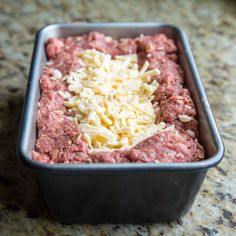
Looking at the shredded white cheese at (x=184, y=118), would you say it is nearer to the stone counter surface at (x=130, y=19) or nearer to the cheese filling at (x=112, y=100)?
the cheese filling at (x=112, y=100)

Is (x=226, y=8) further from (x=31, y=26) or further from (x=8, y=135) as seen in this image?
(x=8, y=135)

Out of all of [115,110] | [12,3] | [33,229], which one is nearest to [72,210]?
[33,229]

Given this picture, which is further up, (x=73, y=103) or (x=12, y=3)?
(x=73, y=103)

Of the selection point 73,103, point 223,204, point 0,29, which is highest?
point 73,103

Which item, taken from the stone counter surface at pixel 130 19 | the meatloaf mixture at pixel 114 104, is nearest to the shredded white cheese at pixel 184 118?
the meatloaf mixture at pixel 114 104

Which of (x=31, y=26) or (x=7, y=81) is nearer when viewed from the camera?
(x=7, y=81)

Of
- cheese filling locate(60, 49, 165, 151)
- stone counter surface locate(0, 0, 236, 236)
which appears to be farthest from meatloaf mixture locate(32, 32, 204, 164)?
stone counter surface locate(0, 0, 236, 236)
